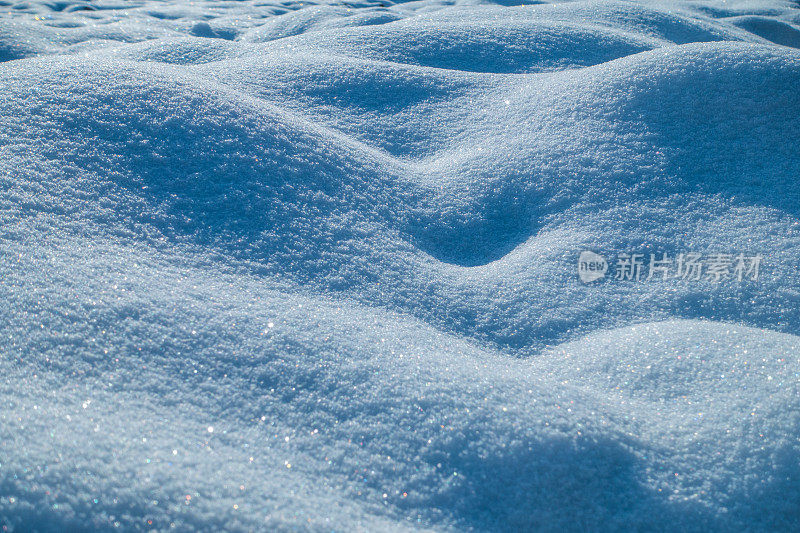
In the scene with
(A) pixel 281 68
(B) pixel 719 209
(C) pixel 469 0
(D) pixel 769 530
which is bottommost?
(D) pixel 769 530

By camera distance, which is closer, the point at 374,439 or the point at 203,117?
the point at 374,439

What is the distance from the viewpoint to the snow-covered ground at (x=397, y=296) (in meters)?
0.70

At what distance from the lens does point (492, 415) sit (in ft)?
2.56

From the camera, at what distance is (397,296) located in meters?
1.04

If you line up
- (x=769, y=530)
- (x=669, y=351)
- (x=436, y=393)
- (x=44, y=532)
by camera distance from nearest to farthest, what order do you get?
(x=44, y=532) → (x=769, y=530) → (x=436, y=393) → (x=669, y=351)

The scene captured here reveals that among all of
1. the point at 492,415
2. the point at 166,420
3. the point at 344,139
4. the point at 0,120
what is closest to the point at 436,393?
the point at 492,415

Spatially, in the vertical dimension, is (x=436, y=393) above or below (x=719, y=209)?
below

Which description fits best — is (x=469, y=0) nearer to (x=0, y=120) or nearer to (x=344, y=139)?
(x=344, y=139)

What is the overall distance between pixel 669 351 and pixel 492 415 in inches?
14.3

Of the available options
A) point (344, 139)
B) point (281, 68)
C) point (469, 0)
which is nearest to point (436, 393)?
point (344, 139)

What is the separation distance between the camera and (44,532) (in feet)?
1.88

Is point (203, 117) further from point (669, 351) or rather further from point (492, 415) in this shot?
point (669, 351)

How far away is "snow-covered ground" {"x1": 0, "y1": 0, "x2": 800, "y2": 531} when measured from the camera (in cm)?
70

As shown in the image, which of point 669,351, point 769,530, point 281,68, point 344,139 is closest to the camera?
point 769,530
